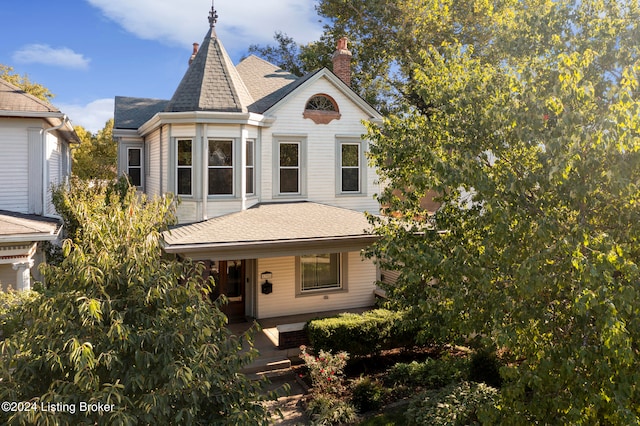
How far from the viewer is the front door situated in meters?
14.7

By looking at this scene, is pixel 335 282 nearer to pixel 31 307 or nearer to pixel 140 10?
pixel 140 10

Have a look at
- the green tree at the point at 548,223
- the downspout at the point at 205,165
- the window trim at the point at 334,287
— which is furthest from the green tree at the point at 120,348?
the window trim at the point at 334,287

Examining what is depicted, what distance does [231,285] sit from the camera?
1491cm

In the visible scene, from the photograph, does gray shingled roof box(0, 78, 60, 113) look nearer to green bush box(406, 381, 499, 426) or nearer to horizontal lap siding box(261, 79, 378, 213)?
horizontal lap siding box(261, 79, 378, 213)

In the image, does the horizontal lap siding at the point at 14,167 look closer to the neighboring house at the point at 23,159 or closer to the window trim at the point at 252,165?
the neighboring house at the point at 23,159

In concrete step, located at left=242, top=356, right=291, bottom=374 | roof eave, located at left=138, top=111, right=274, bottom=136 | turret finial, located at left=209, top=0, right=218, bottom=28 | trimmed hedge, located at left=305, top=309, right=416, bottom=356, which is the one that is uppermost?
turret finial, located at left=209, top=0, right=218, bottom=28

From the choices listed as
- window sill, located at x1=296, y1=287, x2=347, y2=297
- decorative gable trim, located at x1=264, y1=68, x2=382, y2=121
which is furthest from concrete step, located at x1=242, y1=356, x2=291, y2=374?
decorative gable trim, located at x1=264, y1=68, x2=382, y2=121

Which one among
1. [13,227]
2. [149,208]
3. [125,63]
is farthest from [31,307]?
[125,63]

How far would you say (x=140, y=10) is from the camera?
11.7 metres

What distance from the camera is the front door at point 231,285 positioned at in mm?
14719

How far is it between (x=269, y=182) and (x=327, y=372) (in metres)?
8.03

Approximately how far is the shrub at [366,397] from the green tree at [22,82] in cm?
3545

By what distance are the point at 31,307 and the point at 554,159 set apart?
6391 millimetres

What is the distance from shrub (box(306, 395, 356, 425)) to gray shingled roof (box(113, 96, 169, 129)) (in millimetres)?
14931
